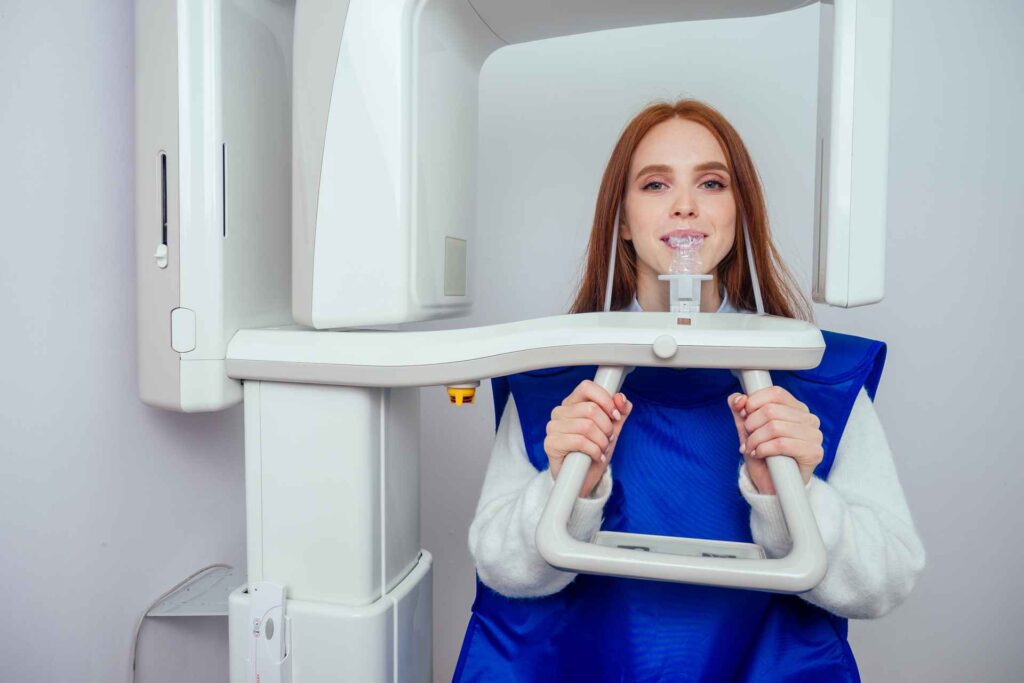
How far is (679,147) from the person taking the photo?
921 millimetres

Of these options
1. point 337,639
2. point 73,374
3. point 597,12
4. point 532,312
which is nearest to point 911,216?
point 532,312

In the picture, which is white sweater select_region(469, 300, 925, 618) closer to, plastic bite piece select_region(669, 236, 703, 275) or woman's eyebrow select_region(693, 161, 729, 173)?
plastic bite piece select_region(669, 236, 703, 275)

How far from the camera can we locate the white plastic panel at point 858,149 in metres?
0.60

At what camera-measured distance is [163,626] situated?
1.01 meters

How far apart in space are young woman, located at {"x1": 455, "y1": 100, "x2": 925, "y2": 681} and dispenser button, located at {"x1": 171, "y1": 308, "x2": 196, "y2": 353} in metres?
0.38

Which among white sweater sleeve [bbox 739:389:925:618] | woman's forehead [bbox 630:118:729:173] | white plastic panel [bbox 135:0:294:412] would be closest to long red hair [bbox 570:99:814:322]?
woman's forehead [bbox 630:118:729:173]

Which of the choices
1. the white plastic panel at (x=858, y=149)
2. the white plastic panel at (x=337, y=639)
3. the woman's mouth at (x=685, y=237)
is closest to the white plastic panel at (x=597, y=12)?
the white plastic panel at (x=858, y=149)

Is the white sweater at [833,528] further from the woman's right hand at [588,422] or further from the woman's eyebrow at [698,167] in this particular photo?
the woman's eyebrow at [698,167]

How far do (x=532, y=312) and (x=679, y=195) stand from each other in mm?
528

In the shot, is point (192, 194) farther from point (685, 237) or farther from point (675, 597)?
point (675, 597)

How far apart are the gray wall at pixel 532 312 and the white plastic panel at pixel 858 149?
0.73 m

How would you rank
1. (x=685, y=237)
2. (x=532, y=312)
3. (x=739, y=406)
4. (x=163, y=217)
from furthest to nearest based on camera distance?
1. (x=532, y=312)
2. (x=685, y=237)
3. (x=163, y=217)
4. (x=739, y=406)

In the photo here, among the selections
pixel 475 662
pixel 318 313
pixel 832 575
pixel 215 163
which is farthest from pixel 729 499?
pixel 215 163

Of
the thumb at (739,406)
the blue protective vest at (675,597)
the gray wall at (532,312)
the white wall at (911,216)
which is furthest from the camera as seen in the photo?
the white wall at (911,216)
